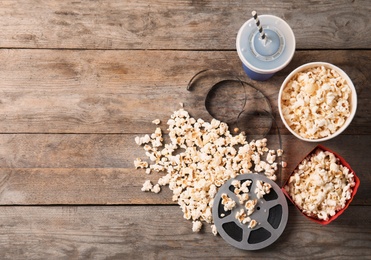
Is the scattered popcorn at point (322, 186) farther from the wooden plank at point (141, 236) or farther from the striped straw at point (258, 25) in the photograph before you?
the striped straw at point (258, 25)

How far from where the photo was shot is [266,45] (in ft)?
3.98

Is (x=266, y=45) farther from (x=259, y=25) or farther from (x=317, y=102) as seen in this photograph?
(x=317, y=102)

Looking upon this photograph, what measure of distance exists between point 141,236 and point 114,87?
16.6 inches

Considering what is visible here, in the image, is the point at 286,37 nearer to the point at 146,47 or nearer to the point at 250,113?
the point at 250,113

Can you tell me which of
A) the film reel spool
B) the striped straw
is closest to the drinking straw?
the striped straw

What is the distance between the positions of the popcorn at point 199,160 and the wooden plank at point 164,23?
242mm

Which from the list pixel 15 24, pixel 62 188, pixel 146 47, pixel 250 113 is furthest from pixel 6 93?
pixel 250 113

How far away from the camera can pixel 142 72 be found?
4.30 ft

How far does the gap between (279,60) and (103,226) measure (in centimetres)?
65

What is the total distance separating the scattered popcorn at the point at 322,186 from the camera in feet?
3.91

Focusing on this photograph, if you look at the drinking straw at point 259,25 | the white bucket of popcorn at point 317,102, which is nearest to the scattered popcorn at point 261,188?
the white bucket of popcorn at point 317,102

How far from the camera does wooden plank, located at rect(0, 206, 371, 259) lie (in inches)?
50.0

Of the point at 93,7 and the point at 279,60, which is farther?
the point at 93,7

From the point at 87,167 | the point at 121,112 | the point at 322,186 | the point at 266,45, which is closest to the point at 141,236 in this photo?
the point at 87,167
